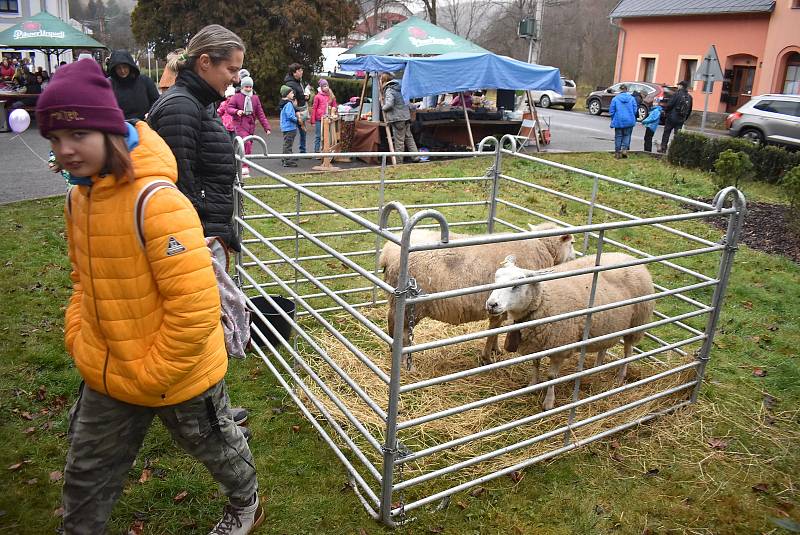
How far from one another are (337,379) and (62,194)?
26.0ft

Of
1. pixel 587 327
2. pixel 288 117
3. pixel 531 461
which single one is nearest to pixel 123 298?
pixel 531 461

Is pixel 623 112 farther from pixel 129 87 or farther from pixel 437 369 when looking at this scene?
pixel 437 369

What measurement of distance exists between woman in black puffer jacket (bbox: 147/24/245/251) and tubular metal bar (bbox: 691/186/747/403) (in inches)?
128

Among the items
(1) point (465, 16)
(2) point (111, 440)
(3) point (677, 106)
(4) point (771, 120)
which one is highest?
(1) point (465, 16)

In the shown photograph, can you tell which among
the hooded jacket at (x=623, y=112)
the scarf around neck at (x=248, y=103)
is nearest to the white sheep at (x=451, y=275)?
the scarf around neck at (x=248, y=103)

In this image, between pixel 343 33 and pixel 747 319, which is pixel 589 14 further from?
pixel 747 319

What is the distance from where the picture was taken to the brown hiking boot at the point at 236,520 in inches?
132

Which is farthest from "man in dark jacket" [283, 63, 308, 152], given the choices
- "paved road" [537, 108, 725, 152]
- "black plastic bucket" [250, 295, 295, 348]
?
"black plastic bucket" [250, 295, 295, 348]

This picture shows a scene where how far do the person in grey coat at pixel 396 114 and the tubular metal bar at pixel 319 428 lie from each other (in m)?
10.0

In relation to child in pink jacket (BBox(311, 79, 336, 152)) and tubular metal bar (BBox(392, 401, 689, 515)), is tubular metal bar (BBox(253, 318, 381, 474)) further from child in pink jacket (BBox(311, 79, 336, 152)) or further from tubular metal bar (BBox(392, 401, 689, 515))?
child in pink jacket (BBox(311, 79, 336, 152))

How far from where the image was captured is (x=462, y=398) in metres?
5.04

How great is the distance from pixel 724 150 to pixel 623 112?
2.58m

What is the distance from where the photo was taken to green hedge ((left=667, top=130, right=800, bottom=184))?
14734 millimetres

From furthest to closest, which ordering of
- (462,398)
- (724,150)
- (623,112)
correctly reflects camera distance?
(623,112) → (724,150) → (462,398)
